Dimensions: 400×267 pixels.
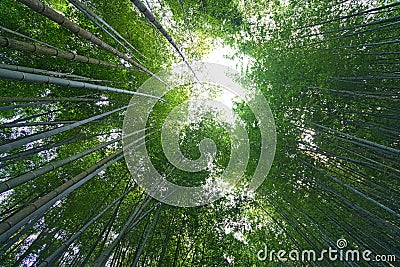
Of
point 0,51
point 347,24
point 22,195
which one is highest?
point 347,24

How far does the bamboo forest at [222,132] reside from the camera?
3.28 metres

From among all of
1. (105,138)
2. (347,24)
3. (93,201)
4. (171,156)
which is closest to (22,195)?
(93,201)

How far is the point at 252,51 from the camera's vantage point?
428 centimetres

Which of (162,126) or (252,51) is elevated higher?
(252,51)

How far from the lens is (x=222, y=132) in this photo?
5020 mm

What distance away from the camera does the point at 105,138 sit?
4.92 meters

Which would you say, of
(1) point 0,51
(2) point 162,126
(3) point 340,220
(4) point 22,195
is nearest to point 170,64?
(2) point 162,126

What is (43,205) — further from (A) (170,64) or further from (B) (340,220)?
(A) (170,64)

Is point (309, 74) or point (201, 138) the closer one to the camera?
point (309, 74)

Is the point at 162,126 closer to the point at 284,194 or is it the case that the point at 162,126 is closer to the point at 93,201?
the point at 93,201

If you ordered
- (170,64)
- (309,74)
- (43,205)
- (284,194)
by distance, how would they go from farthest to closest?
1. (170,64)
2. (284,194)
3. (309,74)
4. (43,205)

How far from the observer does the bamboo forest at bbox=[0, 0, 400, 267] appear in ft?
10.8

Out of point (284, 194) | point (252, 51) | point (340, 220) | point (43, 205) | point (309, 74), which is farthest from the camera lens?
point (252, 51)

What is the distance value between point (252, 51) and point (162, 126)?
2.03m
